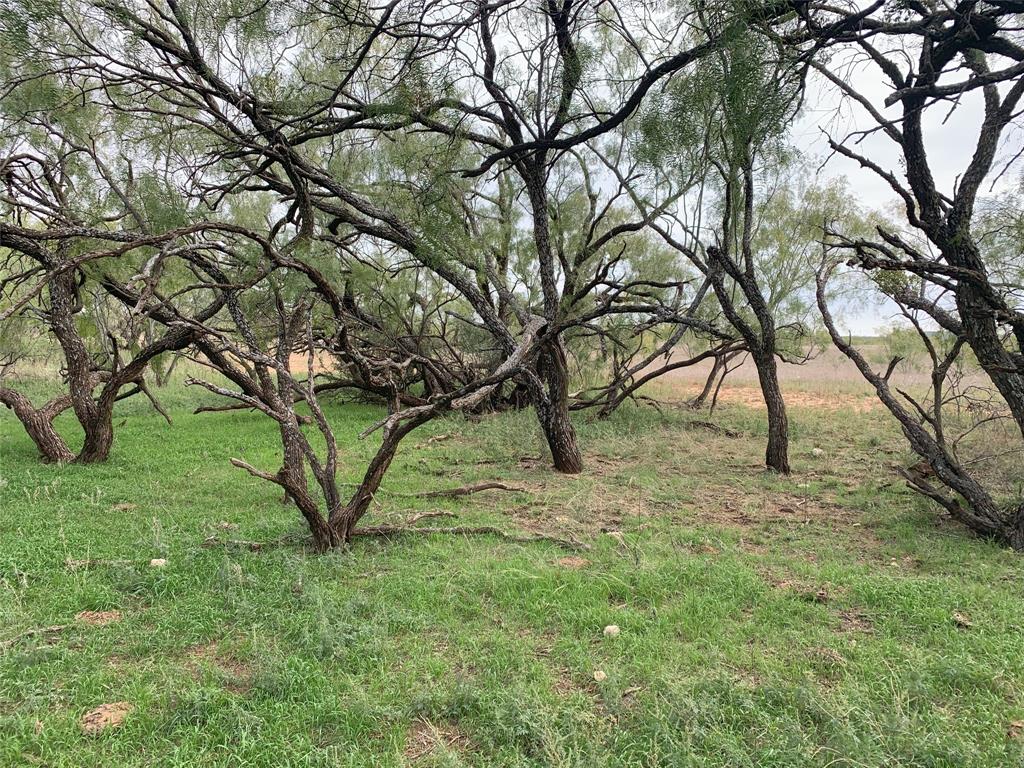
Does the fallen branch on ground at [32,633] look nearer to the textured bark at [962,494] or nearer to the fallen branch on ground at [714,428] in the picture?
the textured bark at [962,494]

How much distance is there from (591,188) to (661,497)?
22.3 feet

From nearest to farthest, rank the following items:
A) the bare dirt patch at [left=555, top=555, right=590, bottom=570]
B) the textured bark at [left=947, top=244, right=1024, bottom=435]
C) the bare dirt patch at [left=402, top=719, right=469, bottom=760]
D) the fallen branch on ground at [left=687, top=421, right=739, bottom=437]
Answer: the bare dirt patch at [left=402, top=719, right=469, bottom=760]
the bare dirt patch at [left=555, top=555, right=590, bottom=570]
the textured bark at [left=947, top=244, right=1024, bottom=435]
the fallen branch on ground at [left=687, top=421, right=739, bottom=437]

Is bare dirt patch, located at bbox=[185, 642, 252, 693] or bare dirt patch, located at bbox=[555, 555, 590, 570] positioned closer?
bare dirt patch, located at bbox=[185, 642, 252, 693]

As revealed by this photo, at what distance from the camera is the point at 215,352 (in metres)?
5.79

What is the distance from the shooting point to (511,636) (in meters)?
3.18

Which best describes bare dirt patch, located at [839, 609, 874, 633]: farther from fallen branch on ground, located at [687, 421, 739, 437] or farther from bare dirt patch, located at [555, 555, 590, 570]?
fallen branch on ground, located at [687, 421, 739, 437]

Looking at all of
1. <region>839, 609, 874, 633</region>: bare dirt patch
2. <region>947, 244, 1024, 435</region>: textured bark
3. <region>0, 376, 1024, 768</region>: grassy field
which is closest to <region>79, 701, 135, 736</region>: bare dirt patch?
<region>0, 376, 1024, 768</region>: grassy field

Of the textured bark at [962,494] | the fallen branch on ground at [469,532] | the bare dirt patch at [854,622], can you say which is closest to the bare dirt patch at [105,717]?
the fallen branch on ground at [469,532]

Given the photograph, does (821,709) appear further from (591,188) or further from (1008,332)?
(591,188)

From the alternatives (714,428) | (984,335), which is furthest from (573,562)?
(714,428)

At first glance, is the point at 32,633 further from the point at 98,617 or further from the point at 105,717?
the point at 105,717

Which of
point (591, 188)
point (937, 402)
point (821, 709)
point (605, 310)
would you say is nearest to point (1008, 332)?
point (937, 402)

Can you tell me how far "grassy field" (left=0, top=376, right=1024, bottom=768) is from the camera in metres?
2.35

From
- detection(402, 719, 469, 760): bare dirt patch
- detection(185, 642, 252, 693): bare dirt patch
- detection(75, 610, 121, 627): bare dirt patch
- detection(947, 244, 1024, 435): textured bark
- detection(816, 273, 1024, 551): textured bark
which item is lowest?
detection(402, 719, 469, 760): bare dirt patch
